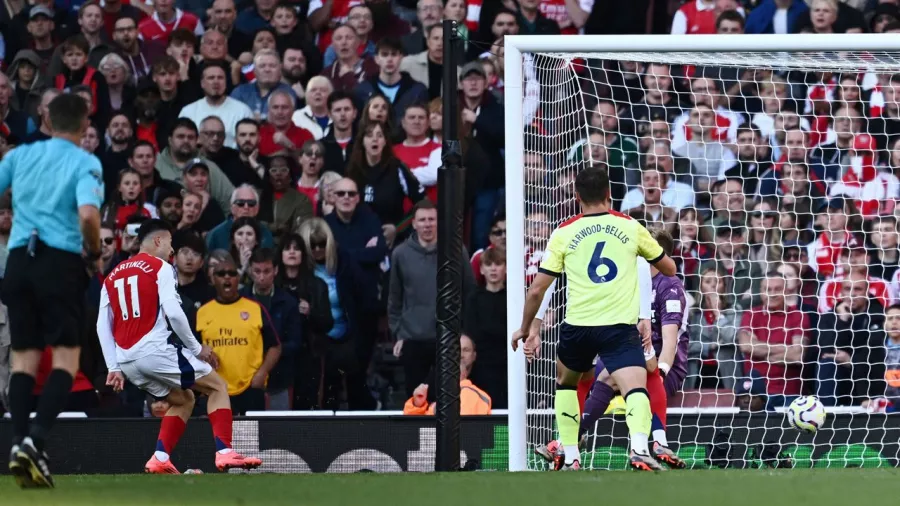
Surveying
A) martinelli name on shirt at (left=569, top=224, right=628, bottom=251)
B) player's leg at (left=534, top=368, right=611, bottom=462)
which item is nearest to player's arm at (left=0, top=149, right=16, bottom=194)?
martinelli name on shirt at (left=569, top=224, right=628, bottom=251)

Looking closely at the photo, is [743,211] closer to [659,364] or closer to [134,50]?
[659,364]

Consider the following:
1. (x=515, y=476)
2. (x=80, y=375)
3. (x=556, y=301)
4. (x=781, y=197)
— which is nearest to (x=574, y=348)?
(x=515, y=476)

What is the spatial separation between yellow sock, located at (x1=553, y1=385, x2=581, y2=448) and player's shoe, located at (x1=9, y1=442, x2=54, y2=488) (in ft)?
10.2

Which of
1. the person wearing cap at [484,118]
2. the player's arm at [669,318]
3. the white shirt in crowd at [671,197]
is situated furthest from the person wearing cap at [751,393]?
the person wearing cap at [484,118]

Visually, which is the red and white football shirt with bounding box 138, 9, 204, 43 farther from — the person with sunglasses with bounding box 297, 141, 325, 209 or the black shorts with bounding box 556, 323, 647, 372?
the black shorts with bounding box 556, 323, 647, 372

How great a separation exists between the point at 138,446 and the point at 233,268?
1.75 metres

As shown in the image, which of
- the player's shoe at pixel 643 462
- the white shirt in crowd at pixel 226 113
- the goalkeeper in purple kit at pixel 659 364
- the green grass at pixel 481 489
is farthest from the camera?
the white shirt in crowd at pixel 226 113

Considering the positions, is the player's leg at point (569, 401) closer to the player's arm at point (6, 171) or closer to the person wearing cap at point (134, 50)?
the player's arm at point (6, 171)

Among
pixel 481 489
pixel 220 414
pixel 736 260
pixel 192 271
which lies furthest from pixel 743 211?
pixel 481 489

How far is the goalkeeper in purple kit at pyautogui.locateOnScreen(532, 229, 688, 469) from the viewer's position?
8.67m

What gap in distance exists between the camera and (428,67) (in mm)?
12484

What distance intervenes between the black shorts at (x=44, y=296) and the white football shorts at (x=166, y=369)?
1.72 meters

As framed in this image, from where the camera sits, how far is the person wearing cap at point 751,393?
35.1 ft

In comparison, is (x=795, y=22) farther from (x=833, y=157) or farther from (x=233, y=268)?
(x=233, y=268)
